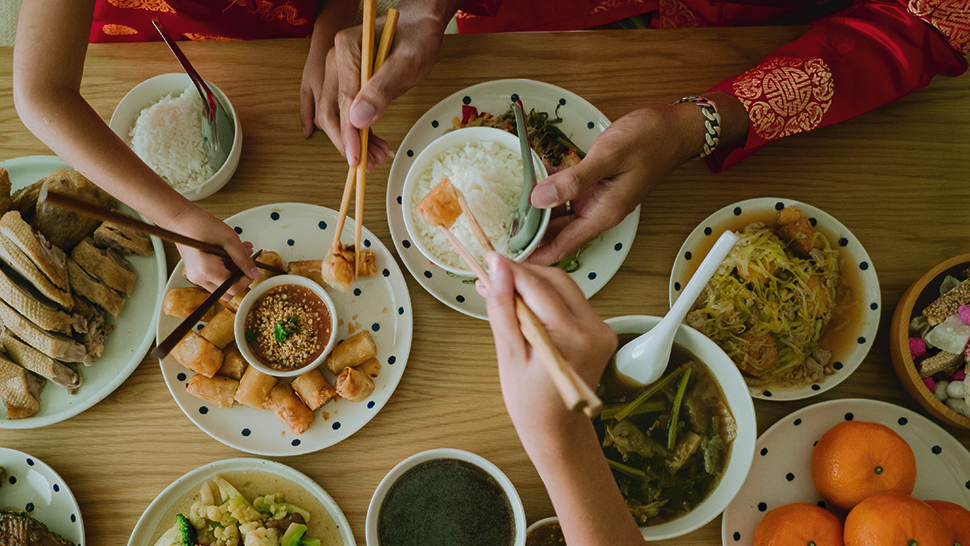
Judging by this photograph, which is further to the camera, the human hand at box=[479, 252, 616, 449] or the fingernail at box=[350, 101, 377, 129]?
the fingernail at box=[350, 101, 377, 129]

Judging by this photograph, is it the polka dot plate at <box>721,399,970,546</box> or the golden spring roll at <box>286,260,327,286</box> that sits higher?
the golden spring roll at <box>286,260,327,286</box>

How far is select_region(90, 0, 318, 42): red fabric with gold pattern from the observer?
1.92m

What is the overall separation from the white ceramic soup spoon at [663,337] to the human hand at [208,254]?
113 centimetres

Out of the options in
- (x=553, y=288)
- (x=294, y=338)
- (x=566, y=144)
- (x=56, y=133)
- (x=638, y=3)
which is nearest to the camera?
(x=553, y=288)

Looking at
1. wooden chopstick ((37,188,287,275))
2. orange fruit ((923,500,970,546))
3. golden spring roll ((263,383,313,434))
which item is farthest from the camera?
golden spring roll ((263,383,313,434))

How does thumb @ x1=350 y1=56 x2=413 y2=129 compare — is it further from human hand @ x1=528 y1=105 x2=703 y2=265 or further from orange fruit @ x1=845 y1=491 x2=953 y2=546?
orange fruit @ x1=845 y1=491 x2=953 y2=546

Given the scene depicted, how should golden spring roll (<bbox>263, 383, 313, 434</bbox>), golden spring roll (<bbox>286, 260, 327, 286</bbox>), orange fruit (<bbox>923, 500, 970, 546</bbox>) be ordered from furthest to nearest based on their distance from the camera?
golden spring roll (<bbox>286, 260, 327, 286</bbox>) < golden spring roll (<bbox>263, 383, 313, 434</bbox>) < orange fruit (<bbox>923, 500, 970, 546</bbox>)

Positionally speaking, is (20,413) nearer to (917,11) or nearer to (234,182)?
(234,182)

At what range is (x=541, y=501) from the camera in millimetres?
1669

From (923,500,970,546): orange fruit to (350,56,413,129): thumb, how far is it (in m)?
1.90

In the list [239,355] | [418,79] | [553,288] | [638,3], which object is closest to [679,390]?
[553,288]

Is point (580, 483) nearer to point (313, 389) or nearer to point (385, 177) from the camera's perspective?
point (313, 389)

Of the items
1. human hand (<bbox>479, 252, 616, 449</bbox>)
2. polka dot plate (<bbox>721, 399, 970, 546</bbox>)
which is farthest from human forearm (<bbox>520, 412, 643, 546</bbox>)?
polka dot plate (<bbox>721, 399, 970, 546</bbox>)

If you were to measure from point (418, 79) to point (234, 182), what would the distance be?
72 centimetres
